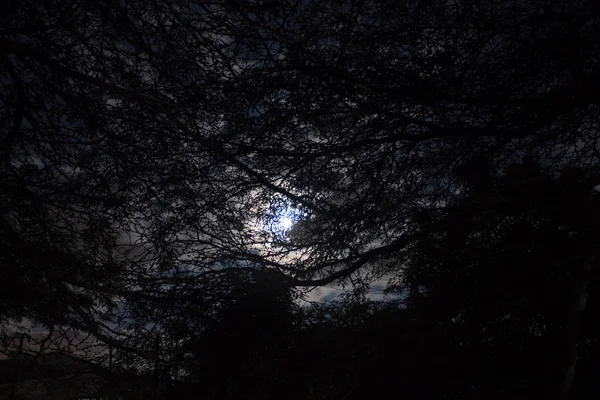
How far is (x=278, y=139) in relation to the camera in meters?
5.00

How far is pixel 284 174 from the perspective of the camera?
523 cm

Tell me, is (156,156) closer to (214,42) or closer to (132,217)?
(132,217)

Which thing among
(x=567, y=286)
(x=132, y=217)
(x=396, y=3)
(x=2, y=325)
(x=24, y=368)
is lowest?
(x=24, y=368)

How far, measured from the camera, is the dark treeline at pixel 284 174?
407 centimetres

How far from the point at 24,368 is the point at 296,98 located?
3262 millimetres

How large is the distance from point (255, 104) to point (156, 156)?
1.03m

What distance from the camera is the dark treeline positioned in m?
4.07

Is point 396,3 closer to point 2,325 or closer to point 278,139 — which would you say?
point 278,139

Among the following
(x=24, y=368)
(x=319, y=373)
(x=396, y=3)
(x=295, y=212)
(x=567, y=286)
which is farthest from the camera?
(x=319, y=373)

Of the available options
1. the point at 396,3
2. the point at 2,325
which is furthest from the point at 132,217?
the point at 396,3

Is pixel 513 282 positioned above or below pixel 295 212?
below

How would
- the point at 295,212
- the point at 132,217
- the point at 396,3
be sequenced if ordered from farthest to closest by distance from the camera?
the point at 295,212 → the point at 132,217 → the point at 396,3

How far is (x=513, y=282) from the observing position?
583cm

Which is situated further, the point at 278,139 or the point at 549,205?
the point at 549,205
